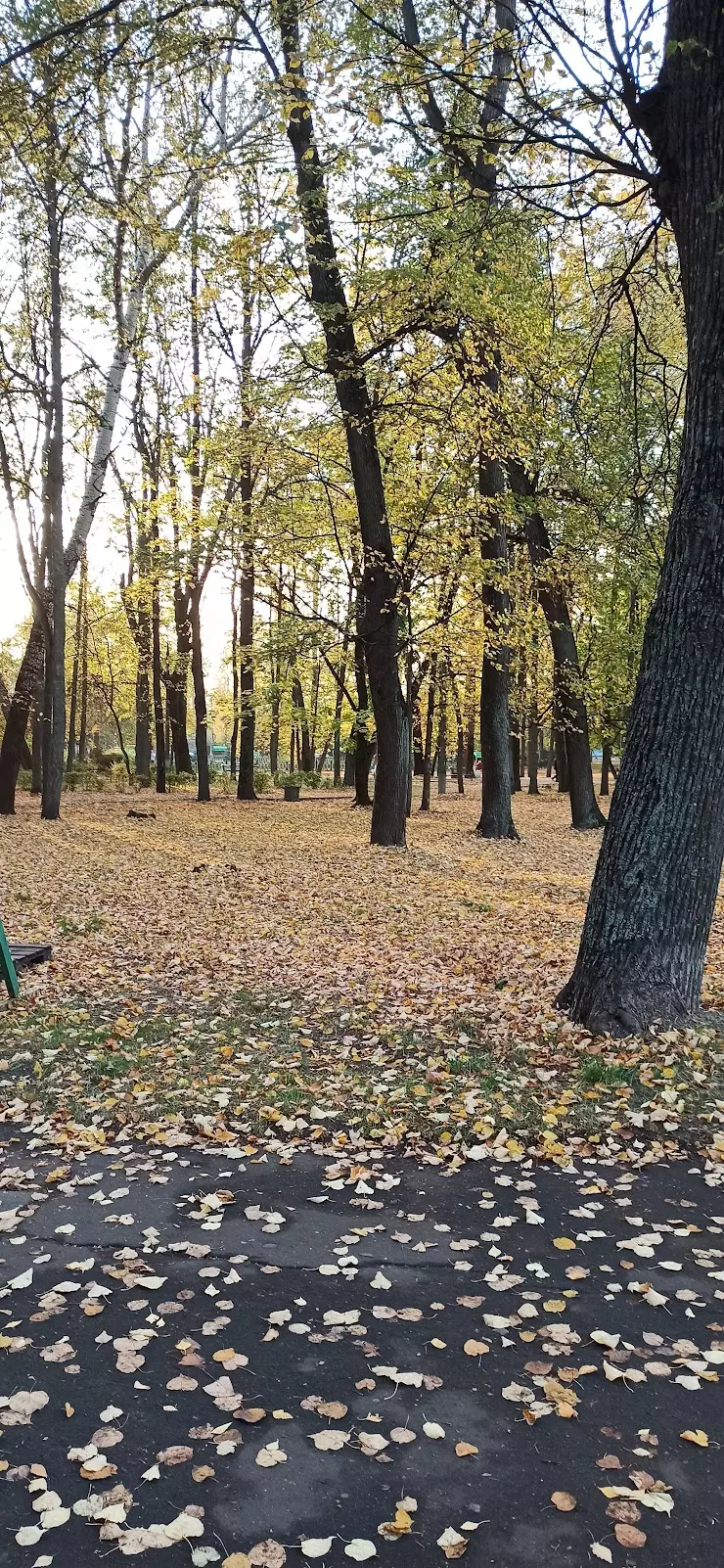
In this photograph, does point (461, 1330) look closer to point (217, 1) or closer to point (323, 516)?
point (217, 1)

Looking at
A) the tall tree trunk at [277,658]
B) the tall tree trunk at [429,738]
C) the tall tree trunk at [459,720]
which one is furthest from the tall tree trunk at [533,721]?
the tall tree trunk at [277,658]

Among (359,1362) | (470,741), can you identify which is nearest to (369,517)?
(359,1362)

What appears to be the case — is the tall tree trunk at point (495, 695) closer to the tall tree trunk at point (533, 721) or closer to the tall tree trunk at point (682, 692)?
the tall tree trunk at point (533, 721)

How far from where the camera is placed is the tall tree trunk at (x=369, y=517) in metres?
12.4

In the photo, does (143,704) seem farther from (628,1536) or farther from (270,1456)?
(628,1536)

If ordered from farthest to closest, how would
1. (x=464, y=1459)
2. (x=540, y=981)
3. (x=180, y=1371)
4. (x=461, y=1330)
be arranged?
(x=540, y=981), (x=461, y=1330), (x=180, y=1371), (x=464, y=1459)

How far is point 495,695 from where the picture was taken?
664 inches

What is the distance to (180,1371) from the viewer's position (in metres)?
3.08

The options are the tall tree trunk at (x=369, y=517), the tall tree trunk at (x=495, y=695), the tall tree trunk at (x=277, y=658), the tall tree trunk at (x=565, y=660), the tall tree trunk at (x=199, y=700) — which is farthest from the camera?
the tall tree trunk at (x=199, y=700)

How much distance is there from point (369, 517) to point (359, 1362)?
1227 centimetres

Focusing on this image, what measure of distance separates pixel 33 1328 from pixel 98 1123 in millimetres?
1764

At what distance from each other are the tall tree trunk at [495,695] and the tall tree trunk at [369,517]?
7.68 ft

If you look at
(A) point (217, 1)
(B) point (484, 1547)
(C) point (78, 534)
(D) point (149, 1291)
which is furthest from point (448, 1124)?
(C) point (78, 534)

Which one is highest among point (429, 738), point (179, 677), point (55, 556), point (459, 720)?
point (55, 556)
